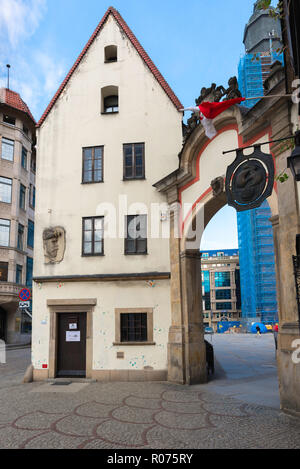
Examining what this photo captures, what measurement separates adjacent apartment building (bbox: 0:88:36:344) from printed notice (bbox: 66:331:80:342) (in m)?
21.0

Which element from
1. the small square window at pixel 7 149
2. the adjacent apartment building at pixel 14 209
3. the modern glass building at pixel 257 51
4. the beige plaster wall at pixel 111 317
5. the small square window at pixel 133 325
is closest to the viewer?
the beige plaster wall at pixel 111 317

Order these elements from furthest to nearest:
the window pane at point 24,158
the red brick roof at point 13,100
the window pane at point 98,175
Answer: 1. the window pane at point 24,158
2. the red brick roof at point 13,100
3. the window pane at point 98,175

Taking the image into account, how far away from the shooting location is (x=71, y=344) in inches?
530

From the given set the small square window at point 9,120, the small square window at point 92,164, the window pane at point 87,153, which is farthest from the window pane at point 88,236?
the small square window at point 9,120

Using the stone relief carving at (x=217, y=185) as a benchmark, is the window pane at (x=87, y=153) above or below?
above

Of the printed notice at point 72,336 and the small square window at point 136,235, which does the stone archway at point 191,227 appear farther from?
the printed notice at point 72,336

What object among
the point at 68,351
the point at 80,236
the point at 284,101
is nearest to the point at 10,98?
the point at 80,236

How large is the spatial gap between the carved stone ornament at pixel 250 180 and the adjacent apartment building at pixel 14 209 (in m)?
28.0

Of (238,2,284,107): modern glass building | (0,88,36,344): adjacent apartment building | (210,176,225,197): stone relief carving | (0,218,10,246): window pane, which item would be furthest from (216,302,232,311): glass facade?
(210,176,225,197): stone relief carving

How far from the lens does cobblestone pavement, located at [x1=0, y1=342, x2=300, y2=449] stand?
20.9 feet

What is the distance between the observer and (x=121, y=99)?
48.9ft

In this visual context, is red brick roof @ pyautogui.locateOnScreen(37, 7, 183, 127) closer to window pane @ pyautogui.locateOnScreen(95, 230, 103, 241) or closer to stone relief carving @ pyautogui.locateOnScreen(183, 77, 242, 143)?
stone relief carving @ pyautogui.locateOnScreen(183, 77, 242, 143)

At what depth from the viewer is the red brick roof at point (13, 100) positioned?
35.6 m
